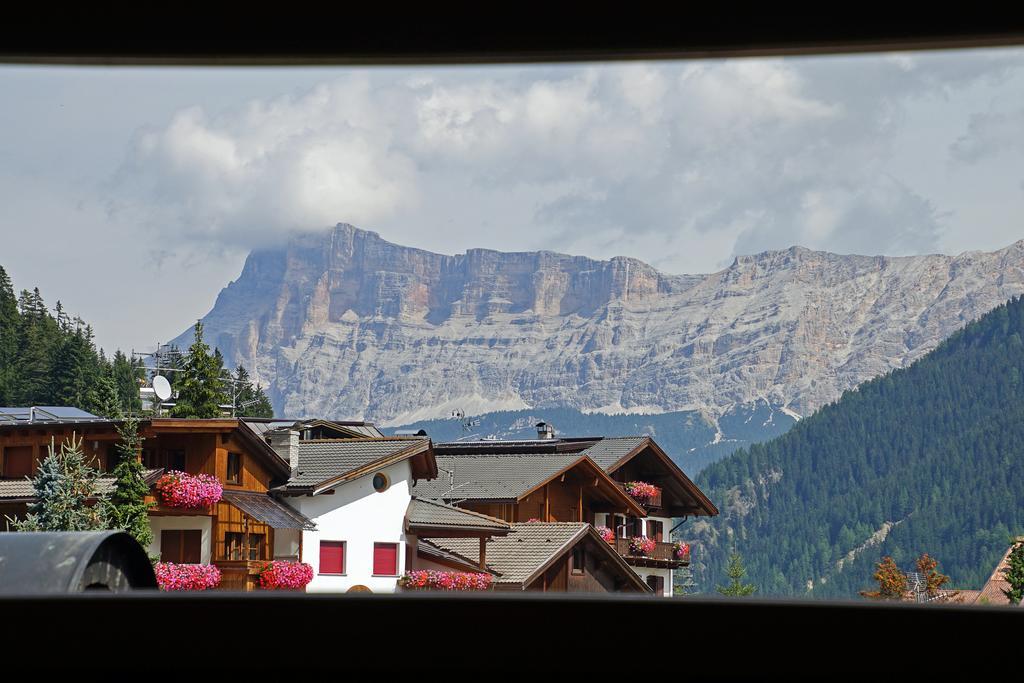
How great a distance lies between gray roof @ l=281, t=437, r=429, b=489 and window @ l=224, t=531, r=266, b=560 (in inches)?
46.0

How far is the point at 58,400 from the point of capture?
190 ft

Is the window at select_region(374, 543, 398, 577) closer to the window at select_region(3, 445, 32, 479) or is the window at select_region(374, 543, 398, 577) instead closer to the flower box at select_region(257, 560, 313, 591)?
the flower box at select_region(257, 560, 313, 591)

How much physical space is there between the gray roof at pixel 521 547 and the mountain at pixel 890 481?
2486 inches

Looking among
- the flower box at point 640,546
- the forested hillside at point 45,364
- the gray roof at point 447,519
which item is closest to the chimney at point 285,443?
the gray roof at point 447,519

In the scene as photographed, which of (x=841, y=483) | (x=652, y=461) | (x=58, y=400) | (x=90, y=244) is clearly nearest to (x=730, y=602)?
(x=652, y=461)

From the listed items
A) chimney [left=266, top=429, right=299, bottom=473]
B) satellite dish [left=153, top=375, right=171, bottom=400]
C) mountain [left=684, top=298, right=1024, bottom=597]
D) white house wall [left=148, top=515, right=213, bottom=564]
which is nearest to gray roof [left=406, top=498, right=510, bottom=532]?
chimney [left=266, top=429, right=299, bottom=473]

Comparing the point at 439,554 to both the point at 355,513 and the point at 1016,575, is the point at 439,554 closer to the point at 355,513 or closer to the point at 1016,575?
the point at 355,513

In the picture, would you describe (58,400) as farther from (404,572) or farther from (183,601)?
(183,601)

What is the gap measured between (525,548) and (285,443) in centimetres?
496

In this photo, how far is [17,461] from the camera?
23172 mm

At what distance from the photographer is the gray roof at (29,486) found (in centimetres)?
2022

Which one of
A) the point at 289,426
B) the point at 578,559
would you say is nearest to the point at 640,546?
the point at 578,559

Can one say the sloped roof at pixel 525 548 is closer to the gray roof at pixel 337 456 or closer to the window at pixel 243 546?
the gray roof at pixel 337 456

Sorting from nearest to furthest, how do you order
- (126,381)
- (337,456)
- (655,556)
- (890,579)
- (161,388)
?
(337,456) < (890,579) < (161,388) < (655,556) < (126,381)
